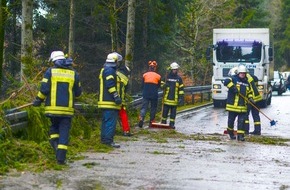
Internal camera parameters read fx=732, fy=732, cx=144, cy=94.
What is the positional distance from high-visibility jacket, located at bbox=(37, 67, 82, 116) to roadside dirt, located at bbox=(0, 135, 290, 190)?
881 mm

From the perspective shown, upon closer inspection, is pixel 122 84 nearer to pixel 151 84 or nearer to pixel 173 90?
pixel 151 84

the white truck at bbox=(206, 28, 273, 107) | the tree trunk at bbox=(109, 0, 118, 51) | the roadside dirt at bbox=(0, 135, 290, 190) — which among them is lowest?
the roadside dirt at bbox=(0, 135, 290, 190)

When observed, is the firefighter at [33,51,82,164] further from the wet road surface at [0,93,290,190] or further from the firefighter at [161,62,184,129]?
the firefighter at [161,62,184,129]

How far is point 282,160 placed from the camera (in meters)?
13.4

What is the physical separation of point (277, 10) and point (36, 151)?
88.7 m

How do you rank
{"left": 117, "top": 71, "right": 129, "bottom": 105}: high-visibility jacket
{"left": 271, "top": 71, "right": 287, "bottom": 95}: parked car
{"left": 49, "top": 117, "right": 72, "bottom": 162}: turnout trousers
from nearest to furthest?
{"left": 49, "top": 117, "right": 72, "bottom": 162}: turnout trousers
{"left": 117, "top": 71, "right": 129, "bottom": 105}: high-visibility jacket
{"left": 271, "top": 71, "right": 287, "bottom": 95}: parked car

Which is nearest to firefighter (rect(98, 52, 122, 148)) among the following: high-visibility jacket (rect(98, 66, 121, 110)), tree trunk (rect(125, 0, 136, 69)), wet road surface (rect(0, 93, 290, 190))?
high-visibility jacket (rect(98, 66, 121, 110))

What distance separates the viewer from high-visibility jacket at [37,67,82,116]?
11.5m

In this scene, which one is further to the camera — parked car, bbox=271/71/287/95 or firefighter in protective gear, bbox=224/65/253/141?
parked car, bbox=271/71/287/95

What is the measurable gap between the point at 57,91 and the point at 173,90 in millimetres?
8939

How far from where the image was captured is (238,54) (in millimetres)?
31141

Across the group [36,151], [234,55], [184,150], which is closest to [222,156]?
[184,150]

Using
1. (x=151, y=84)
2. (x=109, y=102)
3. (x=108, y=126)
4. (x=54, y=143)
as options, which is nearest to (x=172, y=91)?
(x=151, y=84)

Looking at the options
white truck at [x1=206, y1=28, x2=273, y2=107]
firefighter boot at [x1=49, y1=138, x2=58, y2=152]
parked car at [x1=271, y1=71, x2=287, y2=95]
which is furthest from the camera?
parked car at [x1=271, y1=71, x2=287, y2=95]
